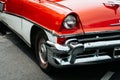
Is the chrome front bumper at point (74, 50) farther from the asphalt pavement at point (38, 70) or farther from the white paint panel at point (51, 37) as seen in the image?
the asphalt pavement at point (38, 70)

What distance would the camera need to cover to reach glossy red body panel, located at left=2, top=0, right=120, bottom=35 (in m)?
5.23

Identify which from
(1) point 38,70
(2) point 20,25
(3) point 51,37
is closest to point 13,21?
(2) point 20,25

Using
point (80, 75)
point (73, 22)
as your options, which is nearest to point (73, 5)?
point (73, 22)

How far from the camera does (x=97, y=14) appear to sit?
5.38 meters

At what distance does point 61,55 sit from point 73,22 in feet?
1.74

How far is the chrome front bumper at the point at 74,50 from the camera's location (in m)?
5.04

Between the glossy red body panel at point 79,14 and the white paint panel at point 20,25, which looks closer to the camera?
the glossy red body panel at point 79,14

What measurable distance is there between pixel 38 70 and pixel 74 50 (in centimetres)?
133

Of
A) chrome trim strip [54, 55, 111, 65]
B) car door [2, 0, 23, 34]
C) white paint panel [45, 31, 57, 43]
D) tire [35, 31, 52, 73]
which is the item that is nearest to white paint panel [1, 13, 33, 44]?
car door [2, 0, 23, 34]

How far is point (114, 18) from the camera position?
5441 mm

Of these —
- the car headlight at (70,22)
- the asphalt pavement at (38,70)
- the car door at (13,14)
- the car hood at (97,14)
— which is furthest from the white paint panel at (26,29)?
the car headlight at (70,22)

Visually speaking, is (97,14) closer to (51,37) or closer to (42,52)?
(51,37)

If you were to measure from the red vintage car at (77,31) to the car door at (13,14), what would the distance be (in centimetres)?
87

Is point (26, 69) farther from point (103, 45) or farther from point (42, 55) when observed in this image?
point (103, 45)
